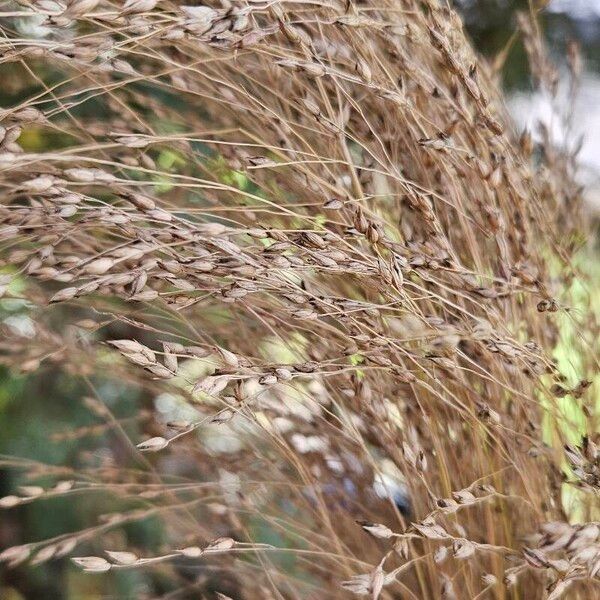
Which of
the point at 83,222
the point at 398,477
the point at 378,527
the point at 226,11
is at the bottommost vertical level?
the point at 398,477

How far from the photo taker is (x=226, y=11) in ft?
1.22

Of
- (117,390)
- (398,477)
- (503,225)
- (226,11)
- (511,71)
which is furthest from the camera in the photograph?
(511,71)

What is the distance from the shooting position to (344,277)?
57cm

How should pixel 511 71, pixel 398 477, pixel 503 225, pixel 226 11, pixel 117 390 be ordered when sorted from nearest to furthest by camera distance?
pixel 226 11 < pixel 503 225 < pixel 398 477 < pixel 117 390 < pixel 511 71

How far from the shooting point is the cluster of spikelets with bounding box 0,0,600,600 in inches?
16.1

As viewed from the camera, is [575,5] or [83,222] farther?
[575,5]

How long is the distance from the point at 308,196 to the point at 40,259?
0.21m

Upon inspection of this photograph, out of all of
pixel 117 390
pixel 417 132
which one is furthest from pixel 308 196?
pixel 117 390

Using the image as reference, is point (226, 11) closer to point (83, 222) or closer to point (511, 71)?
point (83, 222)

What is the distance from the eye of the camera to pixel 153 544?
2.88 ft

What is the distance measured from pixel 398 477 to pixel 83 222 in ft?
1.03

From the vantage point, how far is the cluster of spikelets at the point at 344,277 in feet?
1.34

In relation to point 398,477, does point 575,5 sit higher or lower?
higher

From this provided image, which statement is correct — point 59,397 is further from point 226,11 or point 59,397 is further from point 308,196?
point 226,11
